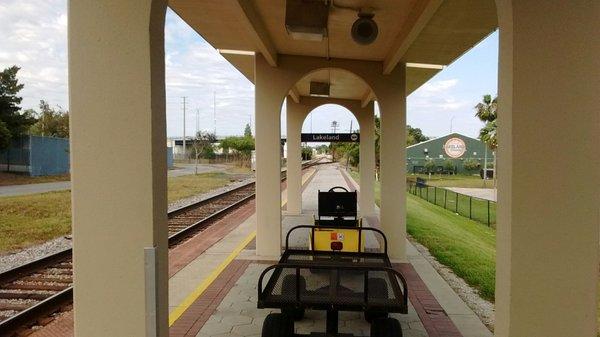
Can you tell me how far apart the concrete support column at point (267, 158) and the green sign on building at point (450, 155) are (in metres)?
48.4

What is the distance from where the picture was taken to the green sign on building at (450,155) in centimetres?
5588

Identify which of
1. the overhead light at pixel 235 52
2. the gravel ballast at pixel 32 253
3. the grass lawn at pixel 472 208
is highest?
the overhead light at pixel 235 52

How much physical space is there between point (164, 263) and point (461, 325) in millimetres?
4116

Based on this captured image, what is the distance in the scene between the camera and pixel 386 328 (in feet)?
13.5

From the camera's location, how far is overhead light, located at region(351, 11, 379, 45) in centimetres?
636

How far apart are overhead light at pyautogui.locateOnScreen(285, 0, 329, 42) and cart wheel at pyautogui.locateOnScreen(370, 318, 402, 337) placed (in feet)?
12.9

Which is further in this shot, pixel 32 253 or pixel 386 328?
pixel 32 253

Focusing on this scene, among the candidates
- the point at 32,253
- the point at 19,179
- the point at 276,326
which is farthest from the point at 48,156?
the point at 276,326

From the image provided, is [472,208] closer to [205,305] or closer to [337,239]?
[337,239]

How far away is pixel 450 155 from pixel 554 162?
5800 cm

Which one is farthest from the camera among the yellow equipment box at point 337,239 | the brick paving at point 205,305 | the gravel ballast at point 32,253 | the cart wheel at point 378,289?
the gravel ballast at point 32,253

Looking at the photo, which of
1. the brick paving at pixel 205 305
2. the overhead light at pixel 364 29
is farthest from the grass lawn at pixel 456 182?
the overhead light at pixel 364 29

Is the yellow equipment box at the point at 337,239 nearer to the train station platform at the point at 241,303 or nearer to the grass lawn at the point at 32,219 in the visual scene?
the train station platform at the point at 241,303

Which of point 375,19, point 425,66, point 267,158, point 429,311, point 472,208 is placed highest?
point 375,19
